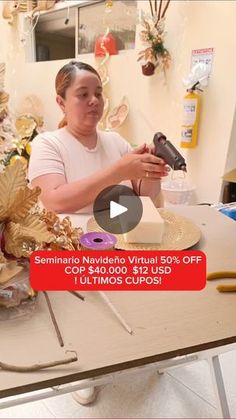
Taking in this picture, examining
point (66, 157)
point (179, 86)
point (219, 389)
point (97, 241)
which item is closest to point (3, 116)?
point (97, 241)

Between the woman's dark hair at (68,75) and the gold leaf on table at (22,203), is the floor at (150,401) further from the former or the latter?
the woman's dark hair at (68,75)

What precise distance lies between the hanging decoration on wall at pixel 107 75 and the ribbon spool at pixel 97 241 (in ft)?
3.43

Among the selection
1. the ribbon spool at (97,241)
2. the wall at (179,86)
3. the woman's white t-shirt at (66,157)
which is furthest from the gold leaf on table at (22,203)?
the wall at (179,86)

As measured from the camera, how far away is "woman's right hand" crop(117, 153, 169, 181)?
78 cm

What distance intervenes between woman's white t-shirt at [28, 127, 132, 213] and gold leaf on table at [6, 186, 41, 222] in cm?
48

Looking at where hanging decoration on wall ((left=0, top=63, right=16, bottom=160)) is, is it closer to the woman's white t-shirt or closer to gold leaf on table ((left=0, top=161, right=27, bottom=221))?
gold leaf on table ((left=0, top=161, right=27, bottom=221))

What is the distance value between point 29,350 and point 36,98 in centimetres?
152

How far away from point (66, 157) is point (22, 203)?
57 centimetres

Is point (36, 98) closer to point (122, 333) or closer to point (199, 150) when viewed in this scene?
point (199, 150)

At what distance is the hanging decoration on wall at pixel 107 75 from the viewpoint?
170 cm

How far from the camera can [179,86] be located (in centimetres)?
172

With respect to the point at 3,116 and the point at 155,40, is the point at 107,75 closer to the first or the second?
the point at 155,40

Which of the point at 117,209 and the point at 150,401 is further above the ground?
the point at 117,209

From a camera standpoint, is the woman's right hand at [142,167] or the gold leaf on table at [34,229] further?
the woman's right hand at [142,167]
